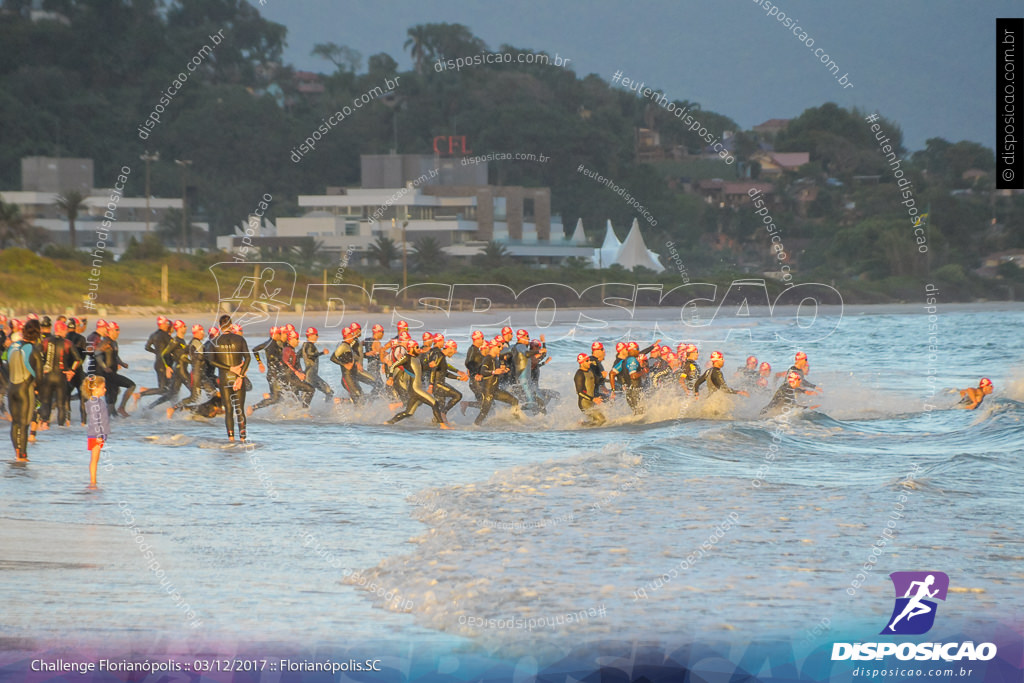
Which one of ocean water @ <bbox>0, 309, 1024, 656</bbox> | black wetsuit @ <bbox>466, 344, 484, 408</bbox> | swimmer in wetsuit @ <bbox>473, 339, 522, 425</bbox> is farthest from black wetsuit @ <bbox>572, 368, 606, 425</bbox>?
black wetsuit @ <bbox>466, 344, 484, 408</bbox>

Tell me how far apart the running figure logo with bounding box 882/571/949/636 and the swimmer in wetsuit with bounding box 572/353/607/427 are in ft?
32.5

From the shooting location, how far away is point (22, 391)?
13508 mm

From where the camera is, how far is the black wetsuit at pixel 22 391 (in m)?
13.4

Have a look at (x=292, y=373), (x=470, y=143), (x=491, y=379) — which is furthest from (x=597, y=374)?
(x=470, y=143)

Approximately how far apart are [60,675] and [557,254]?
73991mm

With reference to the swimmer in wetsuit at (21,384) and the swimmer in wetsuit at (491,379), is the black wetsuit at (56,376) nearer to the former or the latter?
the swimmer in wetsuit at (21,384)

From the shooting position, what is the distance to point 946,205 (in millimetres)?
98500

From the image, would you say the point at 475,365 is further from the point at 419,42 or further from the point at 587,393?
the point at 419,42

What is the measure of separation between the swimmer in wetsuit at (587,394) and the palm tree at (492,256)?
5498 centimetres

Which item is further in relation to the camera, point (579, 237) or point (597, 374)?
point (579, 237)

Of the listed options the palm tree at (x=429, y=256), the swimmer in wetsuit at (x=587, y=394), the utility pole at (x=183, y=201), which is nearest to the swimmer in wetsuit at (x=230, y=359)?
the swimmer in wetsuit at (x=587, y=394)

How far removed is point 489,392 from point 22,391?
756 centimetres

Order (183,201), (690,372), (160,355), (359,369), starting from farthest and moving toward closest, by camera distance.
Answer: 1. (183,201)
2. (359,369)
3. (690,372)
4. (160,355)

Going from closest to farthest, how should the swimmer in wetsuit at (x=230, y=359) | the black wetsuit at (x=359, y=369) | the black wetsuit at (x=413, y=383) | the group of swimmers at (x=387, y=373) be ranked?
1. the swimmer in wetsuit at (x=230, y=359)
2. the group of swimmers at (x=387, y=373)
3. the black wetsuit at (x=413, y=383)
4. the black wetsuit at (x=359, y=369)
